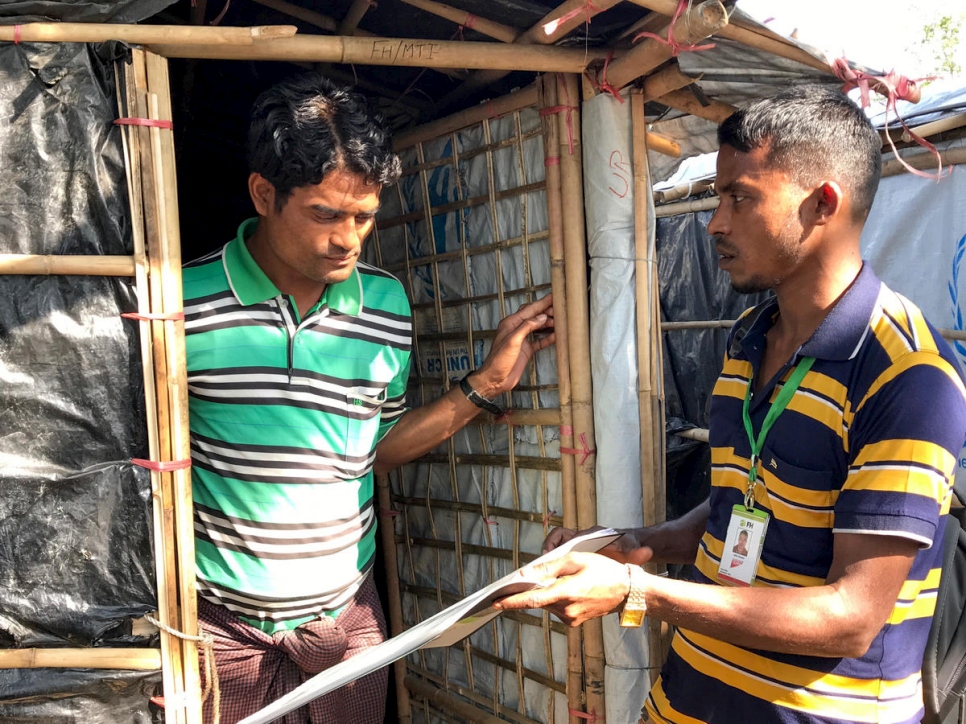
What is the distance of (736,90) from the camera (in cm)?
211

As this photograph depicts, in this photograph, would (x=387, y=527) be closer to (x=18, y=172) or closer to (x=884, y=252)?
(x=18, y=172)

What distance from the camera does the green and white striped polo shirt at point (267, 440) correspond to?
1939 millimetres

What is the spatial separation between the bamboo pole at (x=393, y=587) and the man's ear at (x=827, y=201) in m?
1.86

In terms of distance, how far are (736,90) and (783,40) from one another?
201mm

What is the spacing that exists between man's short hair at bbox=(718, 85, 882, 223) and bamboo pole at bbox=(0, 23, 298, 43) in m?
0.97

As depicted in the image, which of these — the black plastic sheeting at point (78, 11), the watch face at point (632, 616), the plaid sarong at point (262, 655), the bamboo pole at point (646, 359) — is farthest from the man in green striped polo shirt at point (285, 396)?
the watch face at point (632, 616)

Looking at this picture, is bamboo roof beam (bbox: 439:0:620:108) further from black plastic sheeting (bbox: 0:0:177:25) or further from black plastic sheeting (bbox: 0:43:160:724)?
black plastic sheeting (bbox: 0:43:160:724)

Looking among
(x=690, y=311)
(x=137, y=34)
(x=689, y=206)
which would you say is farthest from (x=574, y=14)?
(x=690, y=311)

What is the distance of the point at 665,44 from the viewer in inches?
73.5

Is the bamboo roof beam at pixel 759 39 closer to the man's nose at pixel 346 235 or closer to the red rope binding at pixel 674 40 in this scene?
the red rope binding at pixel 674 40

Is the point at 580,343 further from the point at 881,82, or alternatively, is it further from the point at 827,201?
the point at 881,82

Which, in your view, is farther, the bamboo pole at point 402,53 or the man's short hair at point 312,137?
the man's short hair at point 312,137

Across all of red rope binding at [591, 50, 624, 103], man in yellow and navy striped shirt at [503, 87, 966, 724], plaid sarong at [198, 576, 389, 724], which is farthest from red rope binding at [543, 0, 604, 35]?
plaid sarong at [198, 576, 389, 724]

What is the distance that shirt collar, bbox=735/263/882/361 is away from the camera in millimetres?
1400
